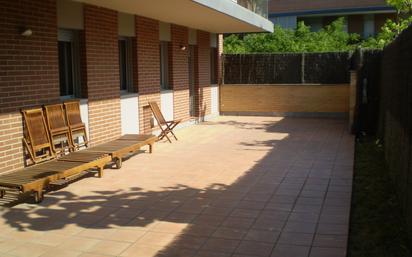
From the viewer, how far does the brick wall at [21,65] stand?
766 cm

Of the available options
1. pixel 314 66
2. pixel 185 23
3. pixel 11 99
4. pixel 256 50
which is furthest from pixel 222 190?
pixel 256 50

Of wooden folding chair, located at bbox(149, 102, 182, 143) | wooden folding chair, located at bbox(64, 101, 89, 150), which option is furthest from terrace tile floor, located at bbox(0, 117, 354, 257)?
wooden folding chair, located at bbox(149, 102, 182, 143)

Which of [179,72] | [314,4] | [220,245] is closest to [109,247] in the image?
[220,245]

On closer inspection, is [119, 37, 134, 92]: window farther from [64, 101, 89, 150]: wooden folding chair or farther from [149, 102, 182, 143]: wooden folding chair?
[64, 101, 89, 150]: wooden folding chair

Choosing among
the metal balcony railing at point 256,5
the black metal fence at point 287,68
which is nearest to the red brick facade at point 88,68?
the metal balcony railing at point 256,5

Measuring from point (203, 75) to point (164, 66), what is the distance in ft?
9.28

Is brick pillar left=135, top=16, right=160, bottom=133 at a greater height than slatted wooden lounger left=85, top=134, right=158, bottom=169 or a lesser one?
greater

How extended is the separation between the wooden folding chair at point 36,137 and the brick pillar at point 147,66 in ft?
13.9

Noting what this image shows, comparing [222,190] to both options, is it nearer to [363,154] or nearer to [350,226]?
[350,226]

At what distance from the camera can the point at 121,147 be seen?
9203mm

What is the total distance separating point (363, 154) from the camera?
1058 centimetres

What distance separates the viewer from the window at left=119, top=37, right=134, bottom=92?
1218 cm

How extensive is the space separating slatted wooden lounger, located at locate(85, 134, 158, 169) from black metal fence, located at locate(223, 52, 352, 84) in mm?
9212

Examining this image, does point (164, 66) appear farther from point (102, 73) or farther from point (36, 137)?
point (36, 137)
